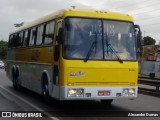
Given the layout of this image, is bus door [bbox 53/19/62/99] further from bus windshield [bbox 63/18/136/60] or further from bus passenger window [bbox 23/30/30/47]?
bus passenger window [bbox 23/30/30/47]

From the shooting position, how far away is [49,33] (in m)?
14.3

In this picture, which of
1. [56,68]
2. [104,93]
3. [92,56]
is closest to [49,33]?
[56,68]

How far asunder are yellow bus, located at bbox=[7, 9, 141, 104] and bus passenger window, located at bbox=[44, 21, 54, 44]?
4 centimetres

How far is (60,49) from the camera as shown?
12547 mm

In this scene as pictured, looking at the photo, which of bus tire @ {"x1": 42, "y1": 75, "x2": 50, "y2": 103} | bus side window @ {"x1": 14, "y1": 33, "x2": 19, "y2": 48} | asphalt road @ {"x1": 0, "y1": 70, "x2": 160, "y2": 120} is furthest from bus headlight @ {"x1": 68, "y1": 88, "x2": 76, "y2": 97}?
bus side window @ {"x1": 14, "y1": 33, "x2": 19, "y2": 48}

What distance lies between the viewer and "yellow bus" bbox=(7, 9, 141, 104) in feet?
40.5

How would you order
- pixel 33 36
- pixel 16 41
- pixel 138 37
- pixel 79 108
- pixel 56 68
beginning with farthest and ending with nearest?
pixel 16 41 < pixel 33 36 < pixel 79 108 < pixel 138 37 < pixel 56 68

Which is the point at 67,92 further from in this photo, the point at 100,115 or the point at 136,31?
the point at 136,31

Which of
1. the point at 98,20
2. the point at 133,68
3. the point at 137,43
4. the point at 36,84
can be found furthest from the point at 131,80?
the point at 36,84

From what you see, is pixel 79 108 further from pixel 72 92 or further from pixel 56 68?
pixel 72 92

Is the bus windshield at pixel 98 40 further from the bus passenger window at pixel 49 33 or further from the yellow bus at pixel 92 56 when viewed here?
the bus passenger window at pixel 49 33

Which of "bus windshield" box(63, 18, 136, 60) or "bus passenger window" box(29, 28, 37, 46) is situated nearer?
"bus windshield" box(63, 18, 136, 60)

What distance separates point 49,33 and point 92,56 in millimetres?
2281

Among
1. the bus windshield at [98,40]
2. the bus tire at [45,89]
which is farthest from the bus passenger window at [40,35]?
the bus windshield at [98,40]
